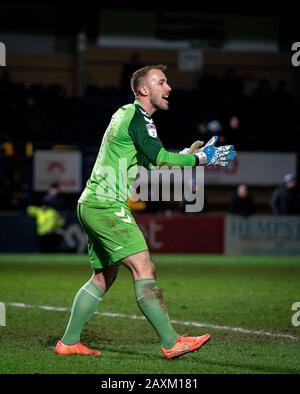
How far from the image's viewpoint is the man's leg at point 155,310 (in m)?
7.75

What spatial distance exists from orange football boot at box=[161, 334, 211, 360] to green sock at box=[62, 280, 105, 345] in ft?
2.73

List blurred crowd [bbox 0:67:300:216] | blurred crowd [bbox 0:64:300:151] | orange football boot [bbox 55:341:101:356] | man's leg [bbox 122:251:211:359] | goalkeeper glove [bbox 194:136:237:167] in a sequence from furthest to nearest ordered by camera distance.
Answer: blurred crowd [bbox 0:64:300:151], blurred crowd [bbox 0:67:300:216], orange football boot [bbox 55:341:101:356], goalkeeper glove [bbox 194:136:237:167], man's leg [bbox 122:251:211:359]

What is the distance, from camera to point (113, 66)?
30094 millimetres

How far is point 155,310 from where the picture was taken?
25.5 feet

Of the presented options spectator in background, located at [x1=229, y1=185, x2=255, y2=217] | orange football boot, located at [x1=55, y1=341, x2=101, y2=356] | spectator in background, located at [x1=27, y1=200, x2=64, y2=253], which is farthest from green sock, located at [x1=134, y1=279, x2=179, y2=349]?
spectator in background, located at [x1=229, y1=185, x2=255, y2=217]

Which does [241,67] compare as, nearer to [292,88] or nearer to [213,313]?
[292,88]

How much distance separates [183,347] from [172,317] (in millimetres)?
3144

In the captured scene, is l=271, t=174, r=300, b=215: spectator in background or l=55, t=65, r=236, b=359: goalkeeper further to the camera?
l=271, t=174, r=300, b=215: spectator in background

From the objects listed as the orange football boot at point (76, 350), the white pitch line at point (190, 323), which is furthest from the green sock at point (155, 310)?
the white pitch line at point (190, 323)

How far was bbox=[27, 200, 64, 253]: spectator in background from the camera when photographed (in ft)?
74.3

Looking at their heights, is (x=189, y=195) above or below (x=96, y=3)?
below

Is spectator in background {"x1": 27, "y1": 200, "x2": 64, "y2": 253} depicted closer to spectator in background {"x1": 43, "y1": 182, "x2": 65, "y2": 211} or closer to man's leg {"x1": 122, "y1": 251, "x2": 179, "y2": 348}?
spectator in background {"x1": 43, "y1": 182, "x2": 65, "y2": 211}
